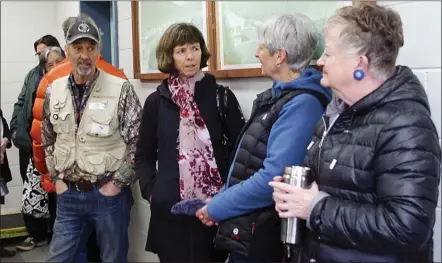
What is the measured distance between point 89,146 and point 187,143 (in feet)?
1.52

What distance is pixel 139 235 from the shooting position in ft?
A: 7.41

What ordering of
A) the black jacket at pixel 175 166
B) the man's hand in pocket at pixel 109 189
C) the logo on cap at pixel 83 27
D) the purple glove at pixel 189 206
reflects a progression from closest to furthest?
1. the purple glove at pixel 189 206
2. the black jacket at pixel 175 166
3. the logo on cap at pixel 83 27
4. the man's hand in pocket at pixel 109 189

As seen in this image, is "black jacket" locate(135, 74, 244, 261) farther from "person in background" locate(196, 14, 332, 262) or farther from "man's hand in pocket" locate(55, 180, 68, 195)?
"man's hand in pocket" locate(55, 180, 68, 195)

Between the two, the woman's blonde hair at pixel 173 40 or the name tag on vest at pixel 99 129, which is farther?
the name tag on vest at pixel 99 129

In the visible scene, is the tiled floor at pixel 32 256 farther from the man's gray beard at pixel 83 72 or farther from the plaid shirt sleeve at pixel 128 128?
the man's gray beard at pixel 83 72

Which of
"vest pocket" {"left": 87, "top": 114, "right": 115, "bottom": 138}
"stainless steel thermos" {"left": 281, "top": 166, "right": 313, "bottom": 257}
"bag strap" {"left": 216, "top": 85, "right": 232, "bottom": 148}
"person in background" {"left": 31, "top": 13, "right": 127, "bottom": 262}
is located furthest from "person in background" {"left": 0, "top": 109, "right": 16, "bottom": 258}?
"stainless steel thermos" {"left": 281, "top": 166, "right": 313, "bottom": 257}

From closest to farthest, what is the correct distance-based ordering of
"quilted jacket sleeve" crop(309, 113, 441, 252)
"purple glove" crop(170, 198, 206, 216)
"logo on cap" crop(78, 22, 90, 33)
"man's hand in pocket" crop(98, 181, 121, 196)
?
"quilted jacket sleeve" crop(309, 113, 441, 252) → "purple glove" crop(170, 198, 206, 216) → "logo on cap" crop(78, 22, 90, 33) → "man's hand in pocket" crop(98, 181, 121, 196)

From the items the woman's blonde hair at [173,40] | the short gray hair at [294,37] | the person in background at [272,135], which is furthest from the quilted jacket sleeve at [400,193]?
the woman's blonde hair at [173,40]

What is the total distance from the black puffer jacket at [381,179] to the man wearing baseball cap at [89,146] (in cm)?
103

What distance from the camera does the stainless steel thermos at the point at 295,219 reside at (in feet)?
3.05

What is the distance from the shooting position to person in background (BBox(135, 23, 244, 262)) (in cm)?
146

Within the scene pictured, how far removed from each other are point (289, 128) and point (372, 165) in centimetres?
28

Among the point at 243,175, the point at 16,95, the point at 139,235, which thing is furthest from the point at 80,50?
the point at 139,235

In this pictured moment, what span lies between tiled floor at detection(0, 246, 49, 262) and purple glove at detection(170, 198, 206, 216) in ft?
2.36
